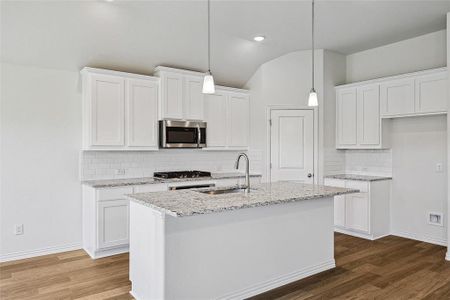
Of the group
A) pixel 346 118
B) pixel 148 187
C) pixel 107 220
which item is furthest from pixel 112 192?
pixel 346 118

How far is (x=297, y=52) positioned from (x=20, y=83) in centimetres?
401

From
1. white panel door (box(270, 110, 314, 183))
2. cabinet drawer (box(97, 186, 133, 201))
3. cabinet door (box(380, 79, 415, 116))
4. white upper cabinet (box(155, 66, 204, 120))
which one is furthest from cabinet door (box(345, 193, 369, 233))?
cabinet drawer (box(97, 186, 133, 201))

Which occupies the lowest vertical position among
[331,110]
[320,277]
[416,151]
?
[320,277]

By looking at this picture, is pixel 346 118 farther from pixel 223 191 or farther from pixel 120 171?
pixel 120 171

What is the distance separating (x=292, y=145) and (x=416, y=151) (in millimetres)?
1795

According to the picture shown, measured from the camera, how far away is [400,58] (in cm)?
496

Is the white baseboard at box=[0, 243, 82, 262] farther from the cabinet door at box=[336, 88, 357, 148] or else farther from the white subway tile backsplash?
the cabinet door at box=[336, 88, 357, 148]

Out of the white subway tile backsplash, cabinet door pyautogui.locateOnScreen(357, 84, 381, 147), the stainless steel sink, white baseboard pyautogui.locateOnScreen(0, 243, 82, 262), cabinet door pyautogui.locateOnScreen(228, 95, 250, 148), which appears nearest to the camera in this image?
the stainless steel sink

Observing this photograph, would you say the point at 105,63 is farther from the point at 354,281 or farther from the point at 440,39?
the point at 440,39

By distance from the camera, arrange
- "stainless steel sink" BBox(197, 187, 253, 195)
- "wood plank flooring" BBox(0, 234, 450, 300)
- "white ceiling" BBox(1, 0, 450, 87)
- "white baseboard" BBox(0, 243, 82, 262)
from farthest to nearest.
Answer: "white baseboard" BBox(0, 243, 82, 262)
"white ceiling" BBox(1, 0, 450, 87)
"stainless steel sink" BBox(197, 187, 253, 195)
"wood plank flooring" BBox(0, 234, 450, 300)

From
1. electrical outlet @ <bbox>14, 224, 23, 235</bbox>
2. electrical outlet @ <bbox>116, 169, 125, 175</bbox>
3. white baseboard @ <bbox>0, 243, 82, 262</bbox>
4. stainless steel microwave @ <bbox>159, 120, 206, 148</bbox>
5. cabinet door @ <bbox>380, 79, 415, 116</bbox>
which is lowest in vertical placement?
white baseboard @ <bbox>0, 243, 82, 262</bbox>

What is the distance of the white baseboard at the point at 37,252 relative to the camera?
400 centimetres

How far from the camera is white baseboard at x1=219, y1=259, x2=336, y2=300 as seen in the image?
9.74 feet

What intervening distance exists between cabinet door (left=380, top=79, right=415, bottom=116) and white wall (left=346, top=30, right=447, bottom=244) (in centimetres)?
34
